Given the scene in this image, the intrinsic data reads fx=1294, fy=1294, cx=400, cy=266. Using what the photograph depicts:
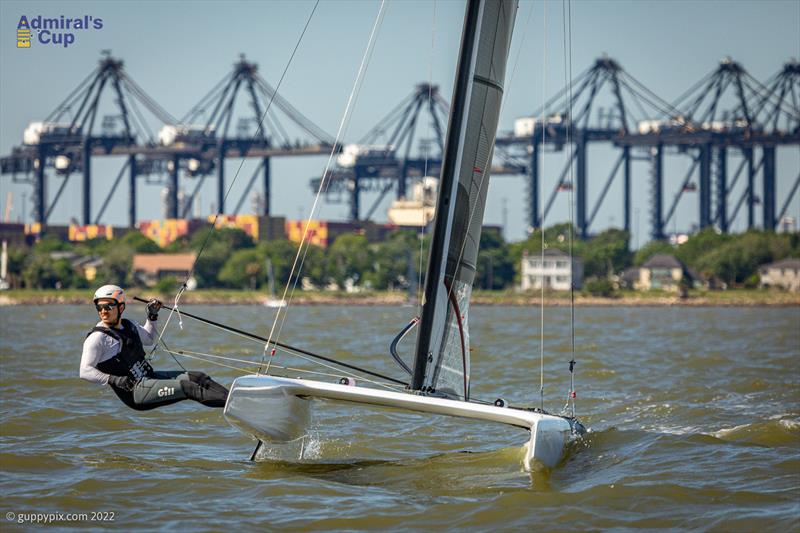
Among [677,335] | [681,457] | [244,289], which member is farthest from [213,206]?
[681,457]

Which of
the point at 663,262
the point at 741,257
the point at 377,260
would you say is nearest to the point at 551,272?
the point at 663,262

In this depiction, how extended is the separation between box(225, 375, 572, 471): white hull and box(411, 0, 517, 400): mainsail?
2.10 feet

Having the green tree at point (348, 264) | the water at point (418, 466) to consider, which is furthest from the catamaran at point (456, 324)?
the green tree at point (348, 264)

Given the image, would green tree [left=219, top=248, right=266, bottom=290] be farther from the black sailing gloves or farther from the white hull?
the white hull

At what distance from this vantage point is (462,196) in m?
7.92

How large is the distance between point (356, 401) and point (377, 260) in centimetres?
7869

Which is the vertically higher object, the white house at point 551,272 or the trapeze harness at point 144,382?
the white house at point 551,272

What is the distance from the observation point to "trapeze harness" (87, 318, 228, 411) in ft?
23.5

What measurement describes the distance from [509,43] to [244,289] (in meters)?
76.3

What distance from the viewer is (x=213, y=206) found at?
12450cm

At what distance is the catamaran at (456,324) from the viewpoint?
23.4 ft

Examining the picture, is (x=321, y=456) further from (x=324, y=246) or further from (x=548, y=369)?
(x=324, y=246)

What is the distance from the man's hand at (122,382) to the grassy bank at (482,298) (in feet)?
215
